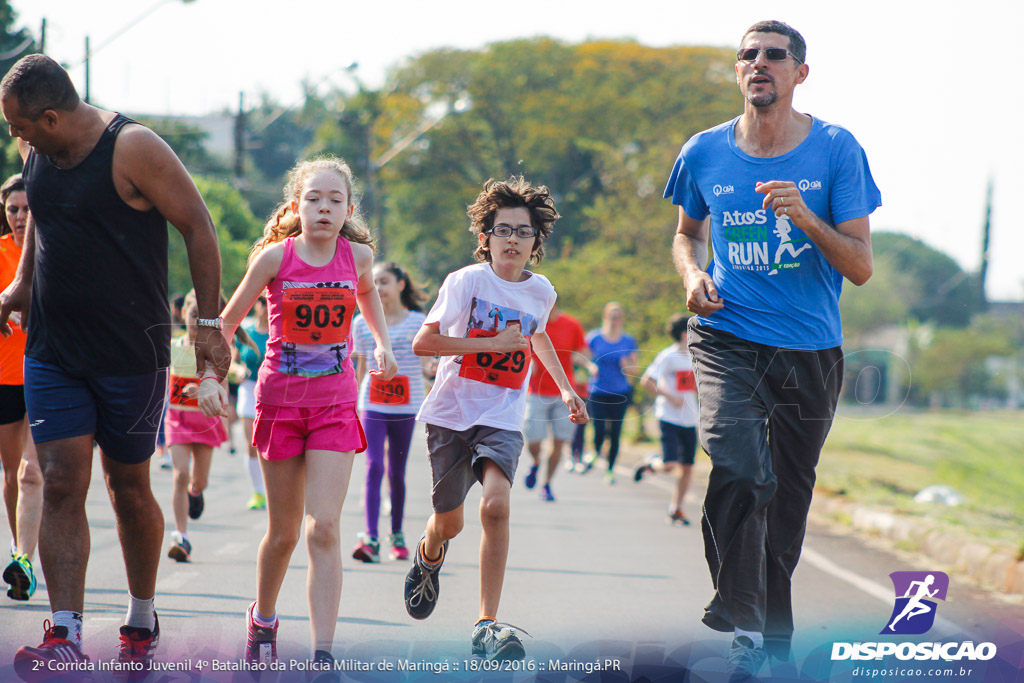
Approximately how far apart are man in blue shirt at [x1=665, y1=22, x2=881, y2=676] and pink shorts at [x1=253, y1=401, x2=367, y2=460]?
137 cm

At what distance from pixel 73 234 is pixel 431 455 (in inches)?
65.8

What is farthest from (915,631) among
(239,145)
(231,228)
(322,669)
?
(239,145)

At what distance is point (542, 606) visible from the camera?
6383mm

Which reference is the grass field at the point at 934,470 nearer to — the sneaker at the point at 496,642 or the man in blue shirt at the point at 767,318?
the man in blue shirt at the point at 767,318

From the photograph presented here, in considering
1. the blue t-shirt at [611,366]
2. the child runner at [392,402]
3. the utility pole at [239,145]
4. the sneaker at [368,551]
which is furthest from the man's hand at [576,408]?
the utility pole at [239,145]

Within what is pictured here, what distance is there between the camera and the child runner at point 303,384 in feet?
14.3

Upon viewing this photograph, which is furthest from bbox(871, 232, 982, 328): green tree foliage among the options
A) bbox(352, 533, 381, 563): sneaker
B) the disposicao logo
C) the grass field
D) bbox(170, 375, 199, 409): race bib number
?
bbox(352, 533, 381, 563): sneaker

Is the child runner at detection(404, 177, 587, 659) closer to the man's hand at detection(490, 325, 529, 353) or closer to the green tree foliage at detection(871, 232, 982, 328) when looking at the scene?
the man's hand at detection(490, 325, 529, 353)

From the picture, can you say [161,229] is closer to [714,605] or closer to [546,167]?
[714,605]

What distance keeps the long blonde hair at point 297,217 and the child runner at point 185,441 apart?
2.87 metres

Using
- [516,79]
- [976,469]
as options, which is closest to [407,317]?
[516,79]

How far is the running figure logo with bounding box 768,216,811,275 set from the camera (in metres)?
4.36

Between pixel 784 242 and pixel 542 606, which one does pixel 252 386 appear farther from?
pixel 784 242

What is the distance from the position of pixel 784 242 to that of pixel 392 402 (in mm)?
4024
